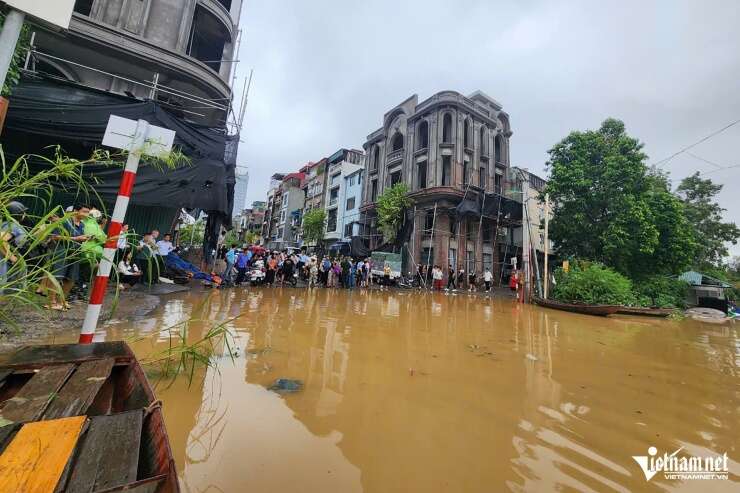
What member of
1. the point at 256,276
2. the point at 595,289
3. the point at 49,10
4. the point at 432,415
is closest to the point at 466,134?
the point at 595,289

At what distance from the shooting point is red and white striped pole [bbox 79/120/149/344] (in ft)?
8.14

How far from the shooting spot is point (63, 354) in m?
1.93

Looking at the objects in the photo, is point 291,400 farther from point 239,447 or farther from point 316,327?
point 316,327

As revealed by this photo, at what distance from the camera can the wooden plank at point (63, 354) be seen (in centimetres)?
173

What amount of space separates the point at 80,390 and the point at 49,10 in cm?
243

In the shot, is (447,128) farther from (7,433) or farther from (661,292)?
(7,433)

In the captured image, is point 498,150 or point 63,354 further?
point 498,150

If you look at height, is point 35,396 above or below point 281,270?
below

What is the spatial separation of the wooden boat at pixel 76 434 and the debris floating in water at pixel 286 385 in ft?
3.90

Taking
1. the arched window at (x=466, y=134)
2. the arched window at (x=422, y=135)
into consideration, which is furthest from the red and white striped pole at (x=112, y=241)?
the arched window at (x=422, y=135)

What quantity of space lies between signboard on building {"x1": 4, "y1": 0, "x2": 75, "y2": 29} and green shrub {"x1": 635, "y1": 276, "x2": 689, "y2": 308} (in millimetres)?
20769

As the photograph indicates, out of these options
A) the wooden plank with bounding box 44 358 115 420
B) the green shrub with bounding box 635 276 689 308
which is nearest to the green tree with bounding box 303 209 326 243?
the green shrub with bounding box 635 276 689 308

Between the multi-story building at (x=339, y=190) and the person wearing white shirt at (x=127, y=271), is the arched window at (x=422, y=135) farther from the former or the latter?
the person wearing white shirt at (x=127, y=271)

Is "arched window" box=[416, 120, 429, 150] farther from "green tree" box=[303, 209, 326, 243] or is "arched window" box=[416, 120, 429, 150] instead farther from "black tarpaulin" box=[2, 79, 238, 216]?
"black tarpaulin" box=[2, 79, 238, 216]
